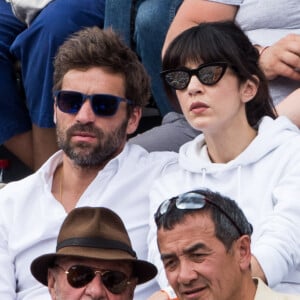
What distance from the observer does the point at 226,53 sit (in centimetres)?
370

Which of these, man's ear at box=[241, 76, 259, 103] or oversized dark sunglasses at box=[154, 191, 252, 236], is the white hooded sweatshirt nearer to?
man's ear at box=[241, 76, 259, 103]

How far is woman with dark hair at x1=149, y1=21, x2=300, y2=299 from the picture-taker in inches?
138

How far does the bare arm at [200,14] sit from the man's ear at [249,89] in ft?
2.31

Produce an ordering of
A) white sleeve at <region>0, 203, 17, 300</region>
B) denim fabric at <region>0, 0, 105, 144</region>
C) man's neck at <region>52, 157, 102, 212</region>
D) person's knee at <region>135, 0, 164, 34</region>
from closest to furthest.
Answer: white sleeve at <region>0, 203, 17, 300</region>
man's neck at <region>52, 157, 102, 212</region>
person's knee at <region>135, 0, 164, 34</region>
denim fabric at <region>0, 0, 105, 144</region>

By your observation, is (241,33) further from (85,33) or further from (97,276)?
(97,276)

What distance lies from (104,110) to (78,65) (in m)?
0.23

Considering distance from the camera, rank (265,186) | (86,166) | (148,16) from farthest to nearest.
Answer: (148,16), (86,166), (265,186)

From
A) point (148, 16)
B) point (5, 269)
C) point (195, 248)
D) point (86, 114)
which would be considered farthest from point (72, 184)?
point (195, 248)

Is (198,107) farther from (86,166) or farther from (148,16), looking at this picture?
(148,16)

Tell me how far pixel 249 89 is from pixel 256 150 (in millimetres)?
270

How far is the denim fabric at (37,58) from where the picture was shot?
4.91m

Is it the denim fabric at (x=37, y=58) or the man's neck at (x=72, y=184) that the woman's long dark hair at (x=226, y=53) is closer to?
the man's neck at (x=72, y=184)

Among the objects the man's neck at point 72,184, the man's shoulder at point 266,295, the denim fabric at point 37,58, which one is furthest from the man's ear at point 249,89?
the denim fabric at point 37,58

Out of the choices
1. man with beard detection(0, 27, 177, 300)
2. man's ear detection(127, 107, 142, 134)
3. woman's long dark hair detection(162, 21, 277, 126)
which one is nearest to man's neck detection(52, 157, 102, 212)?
man with beard detection(0, 27, 177, 300)
